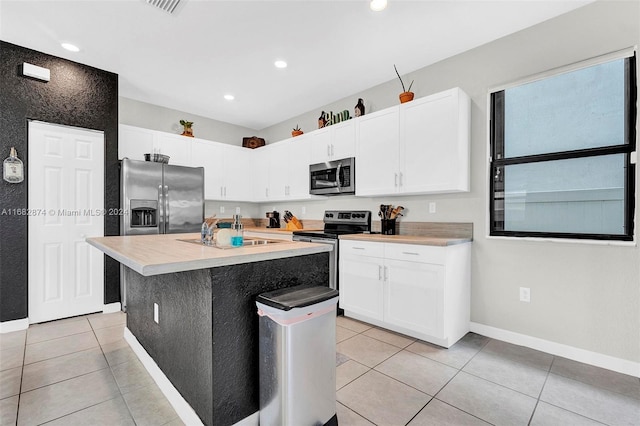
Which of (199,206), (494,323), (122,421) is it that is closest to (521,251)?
(494,323)

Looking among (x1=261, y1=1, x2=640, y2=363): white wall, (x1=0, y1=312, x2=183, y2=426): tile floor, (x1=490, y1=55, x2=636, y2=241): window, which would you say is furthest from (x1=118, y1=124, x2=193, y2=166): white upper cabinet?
(x1=490, y1=55, x2=636, y2=241): window

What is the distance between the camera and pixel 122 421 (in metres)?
1.61

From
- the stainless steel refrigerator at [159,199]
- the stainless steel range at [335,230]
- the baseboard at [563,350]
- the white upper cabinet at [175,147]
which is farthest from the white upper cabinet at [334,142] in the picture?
the baseboard at [563,350]

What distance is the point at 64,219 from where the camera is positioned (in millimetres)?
3176

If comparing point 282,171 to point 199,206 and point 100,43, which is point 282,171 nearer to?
point 199,206

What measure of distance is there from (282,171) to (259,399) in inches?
137

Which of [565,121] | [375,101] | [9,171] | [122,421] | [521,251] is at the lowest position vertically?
[122,421]

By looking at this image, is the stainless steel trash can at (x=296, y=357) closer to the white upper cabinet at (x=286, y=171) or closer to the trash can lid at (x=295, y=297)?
the trash can lid at (x=295, y=297)

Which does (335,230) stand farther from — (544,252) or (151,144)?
(151,144)

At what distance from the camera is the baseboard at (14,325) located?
2820 millimetres

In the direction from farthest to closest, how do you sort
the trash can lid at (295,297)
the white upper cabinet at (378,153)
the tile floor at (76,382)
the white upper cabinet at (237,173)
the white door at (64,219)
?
the white upper cabinet at (237,173)
the white upper cabinet at (378,153)
the white door at (64,219)
the tile floor at (76,382)
the trash can lid at (295,297)

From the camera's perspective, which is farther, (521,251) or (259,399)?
(521,251)

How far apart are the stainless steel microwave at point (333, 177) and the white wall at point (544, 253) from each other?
29.0 inches

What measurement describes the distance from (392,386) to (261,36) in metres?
3.00
